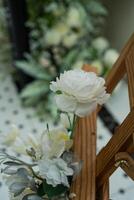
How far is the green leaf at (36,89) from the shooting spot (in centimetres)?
172

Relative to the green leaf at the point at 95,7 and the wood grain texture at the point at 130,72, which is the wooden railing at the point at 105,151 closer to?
the wood grain texture at the point at 130,72

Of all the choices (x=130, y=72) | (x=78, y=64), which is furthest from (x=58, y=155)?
(x=78, y=64)

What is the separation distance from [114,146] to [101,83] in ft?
0.40

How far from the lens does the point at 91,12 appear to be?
1758mm

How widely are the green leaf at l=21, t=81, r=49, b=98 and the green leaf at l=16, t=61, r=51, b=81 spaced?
0.04 meters

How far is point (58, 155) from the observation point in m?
0.69

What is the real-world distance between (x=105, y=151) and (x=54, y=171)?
0.12m

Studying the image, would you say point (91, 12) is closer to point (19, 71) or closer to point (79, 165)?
point (19, 71)

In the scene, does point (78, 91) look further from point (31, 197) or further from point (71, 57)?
point (71, 57)

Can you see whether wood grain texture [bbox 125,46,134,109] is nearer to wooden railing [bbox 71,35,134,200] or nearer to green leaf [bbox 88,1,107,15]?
wooden railing [bbox 71,35,134,200]

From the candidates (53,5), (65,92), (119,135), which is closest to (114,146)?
(119,135)

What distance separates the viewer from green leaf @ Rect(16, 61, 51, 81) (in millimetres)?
1720

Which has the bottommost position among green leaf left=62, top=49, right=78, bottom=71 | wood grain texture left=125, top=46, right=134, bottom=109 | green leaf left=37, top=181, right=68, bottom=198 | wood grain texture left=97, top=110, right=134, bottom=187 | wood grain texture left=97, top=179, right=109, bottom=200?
wood grain texture left=97, top=179, right=109, bottom=200

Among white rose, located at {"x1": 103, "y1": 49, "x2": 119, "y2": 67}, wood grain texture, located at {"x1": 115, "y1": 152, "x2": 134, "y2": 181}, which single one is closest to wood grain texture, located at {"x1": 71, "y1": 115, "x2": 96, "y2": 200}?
wood grain texture, located at {"x1": 115, "y1": 152, "x2": 134, "y2": 181}
